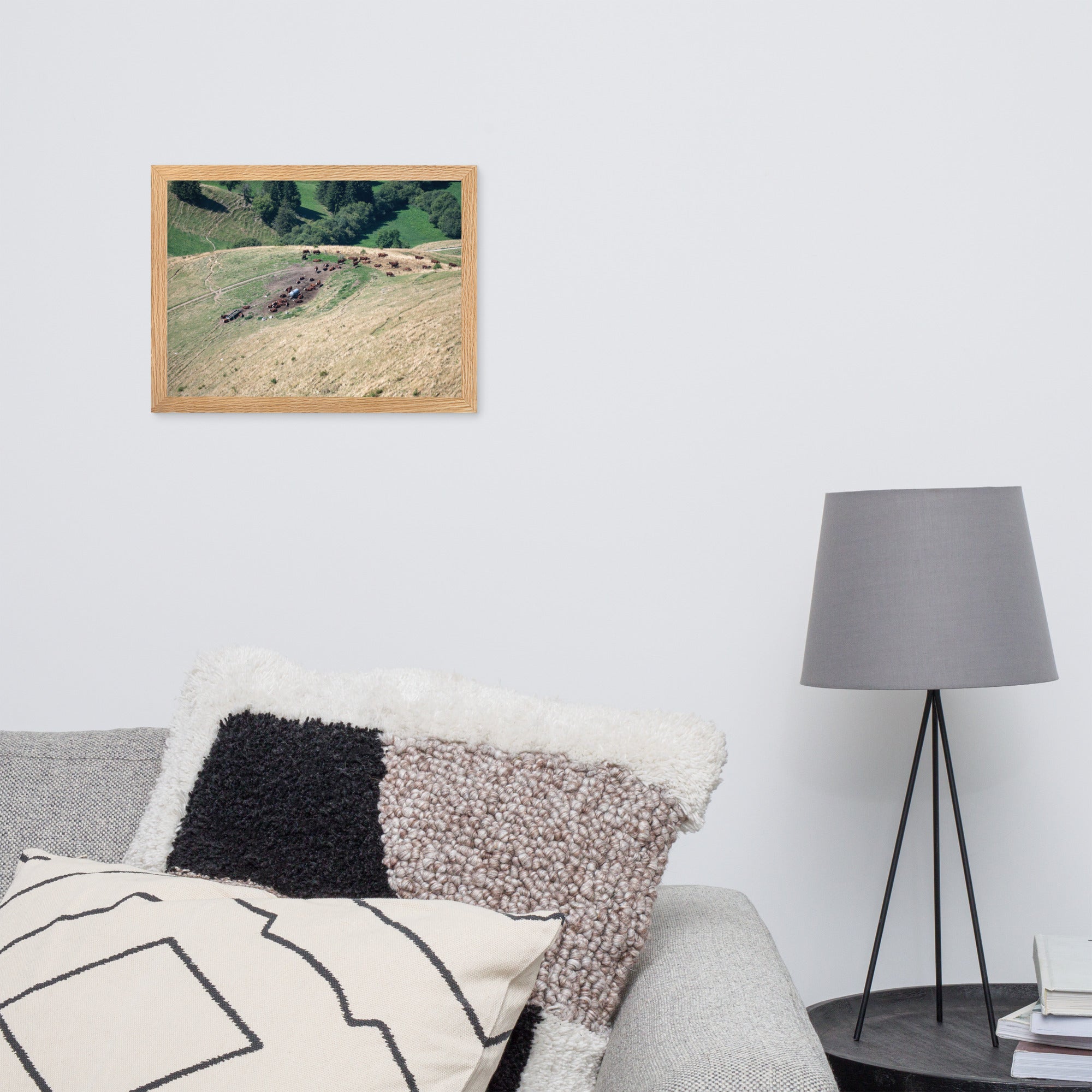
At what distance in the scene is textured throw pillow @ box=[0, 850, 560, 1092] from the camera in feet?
2.21

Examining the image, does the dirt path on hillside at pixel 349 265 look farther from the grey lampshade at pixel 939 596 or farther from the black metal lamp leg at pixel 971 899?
the black metal lamp leg at pixel 971 899

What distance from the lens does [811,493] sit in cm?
184

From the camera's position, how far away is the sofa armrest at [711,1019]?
2.33ft

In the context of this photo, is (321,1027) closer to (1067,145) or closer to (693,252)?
(693,252)

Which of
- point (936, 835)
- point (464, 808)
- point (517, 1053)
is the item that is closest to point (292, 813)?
point (464, 808)

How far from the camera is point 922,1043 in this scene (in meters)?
1.29

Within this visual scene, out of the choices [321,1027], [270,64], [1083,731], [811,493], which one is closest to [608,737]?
[321,1027]

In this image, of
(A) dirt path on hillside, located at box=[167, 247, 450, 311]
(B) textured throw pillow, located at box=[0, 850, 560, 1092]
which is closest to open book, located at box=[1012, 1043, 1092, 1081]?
(B) textured throw pillow, located at box=[0, 850, 560, 1092]

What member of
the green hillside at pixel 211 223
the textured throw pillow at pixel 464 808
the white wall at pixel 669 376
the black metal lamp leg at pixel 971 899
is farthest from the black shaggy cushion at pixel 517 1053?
the green hillside at pixel 211 223

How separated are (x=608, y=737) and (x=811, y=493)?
3.43 ft

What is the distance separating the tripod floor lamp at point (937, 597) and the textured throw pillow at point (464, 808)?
440 millimetres

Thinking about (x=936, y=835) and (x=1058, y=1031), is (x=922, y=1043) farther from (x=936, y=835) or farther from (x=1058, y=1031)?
(x=936, y=835)

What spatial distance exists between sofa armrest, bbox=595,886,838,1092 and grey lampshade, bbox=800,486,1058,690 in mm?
400

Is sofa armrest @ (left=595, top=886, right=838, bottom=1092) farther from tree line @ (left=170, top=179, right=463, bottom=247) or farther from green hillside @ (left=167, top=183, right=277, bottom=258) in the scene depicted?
green hillside @ (left=167, top=183, right=277, bottom=258)
